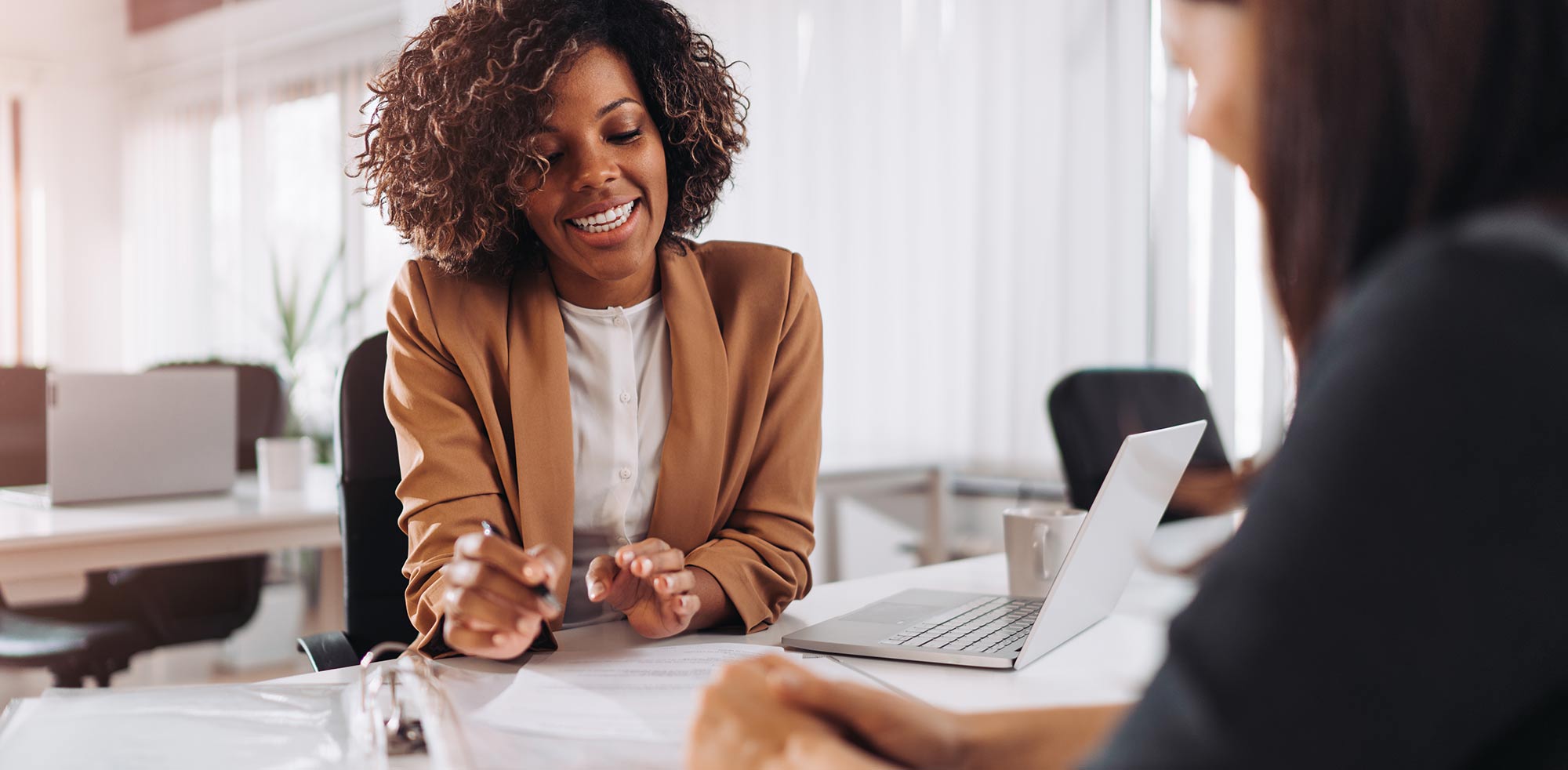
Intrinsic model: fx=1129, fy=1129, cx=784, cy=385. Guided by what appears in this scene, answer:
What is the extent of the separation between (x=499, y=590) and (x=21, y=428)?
2499 millimetres

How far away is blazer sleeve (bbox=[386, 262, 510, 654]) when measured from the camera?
3.63 feet

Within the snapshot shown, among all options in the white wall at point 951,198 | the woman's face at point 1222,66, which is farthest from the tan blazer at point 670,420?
the white wall at point 951,198

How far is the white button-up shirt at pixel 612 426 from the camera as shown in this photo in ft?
4.27

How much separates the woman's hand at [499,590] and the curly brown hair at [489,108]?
1.62 feet

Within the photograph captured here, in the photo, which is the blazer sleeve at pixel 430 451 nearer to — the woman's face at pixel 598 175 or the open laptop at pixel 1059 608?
the woman's face at pixel 598 175

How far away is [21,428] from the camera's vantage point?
2764 mm

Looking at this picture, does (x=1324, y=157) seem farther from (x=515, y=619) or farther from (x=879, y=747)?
(x=515, y=619)

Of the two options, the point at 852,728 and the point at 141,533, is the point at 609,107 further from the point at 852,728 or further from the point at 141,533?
the point at 141,533

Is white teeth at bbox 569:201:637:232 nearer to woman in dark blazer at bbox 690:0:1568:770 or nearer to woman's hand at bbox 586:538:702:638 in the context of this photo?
woman's hand at bbox 586:538:702:638

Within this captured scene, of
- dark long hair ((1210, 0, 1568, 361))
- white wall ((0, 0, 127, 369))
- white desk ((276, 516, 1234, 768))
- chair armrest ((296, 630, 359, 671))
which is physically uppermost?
white wall ((0, 0, 127, 369))

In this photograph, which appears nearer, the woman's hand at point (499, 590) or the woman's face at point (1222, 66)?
the woman's face at point (1222, 66)

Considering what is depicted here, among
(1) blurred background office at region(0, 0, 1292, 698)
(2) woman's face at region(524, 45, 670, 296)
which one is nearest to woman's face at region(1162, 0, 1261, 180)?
(2) woman's face at region(524, 45, 670, 296)

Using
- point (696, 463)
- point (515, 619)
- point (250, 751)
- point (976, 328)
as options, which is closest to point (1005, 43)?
point (976, 328)

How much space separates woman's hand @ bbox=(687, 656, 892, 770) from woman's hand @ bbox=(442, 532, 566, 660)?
0.95 ft
